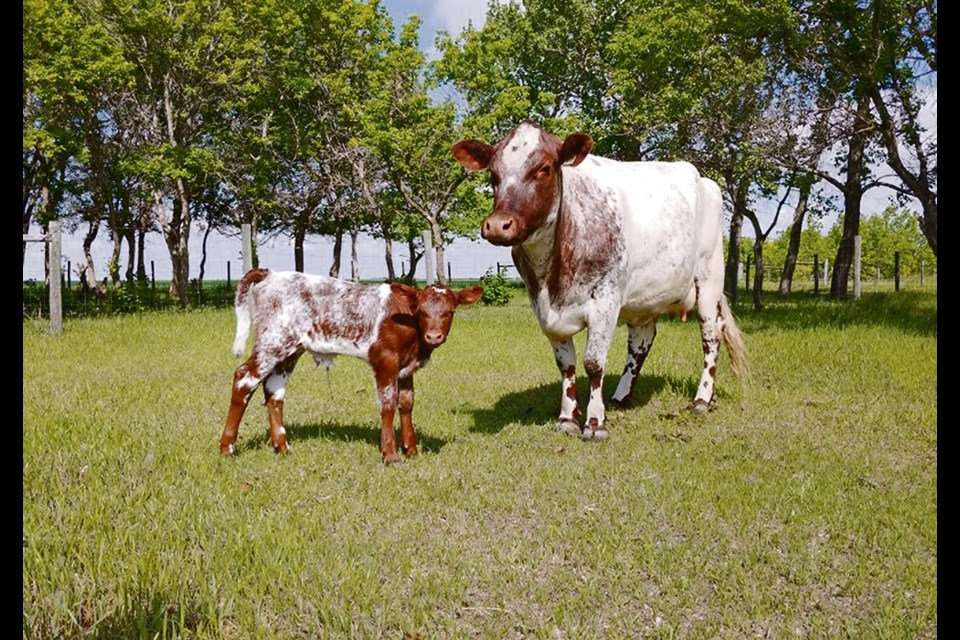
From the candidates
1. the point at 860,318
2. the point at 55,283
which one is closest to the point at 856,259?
the point at 860,318

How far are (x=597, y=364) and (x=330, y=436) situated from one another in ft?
8.33

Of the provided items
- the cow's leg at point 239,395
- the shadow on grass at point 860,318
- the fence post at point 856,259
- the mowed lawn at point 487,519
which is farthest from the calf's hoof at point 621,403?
the fence post at point 856,259

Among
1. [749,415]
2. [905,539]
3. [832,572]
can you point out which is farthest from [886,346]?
[832,572]

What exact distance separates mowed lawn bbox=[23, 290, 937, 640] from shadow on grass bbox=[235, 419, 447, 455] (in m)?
0.04

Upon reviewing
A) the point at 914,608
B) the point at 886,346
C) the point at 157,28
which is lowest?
the point at 914,608

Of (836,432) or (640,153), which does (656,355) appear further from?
(640,153)

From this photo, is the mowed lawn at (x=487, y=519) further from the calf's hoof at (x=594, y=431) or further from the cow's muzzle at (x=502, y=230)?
the cow's muzzle at (x=502, y=230)

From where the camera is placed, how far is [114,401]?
7.15 m

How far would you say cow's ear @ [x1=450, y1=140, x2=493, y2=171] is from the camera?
5418 mm

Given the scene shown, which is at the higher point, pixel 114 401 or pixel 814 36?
pixel 814 36

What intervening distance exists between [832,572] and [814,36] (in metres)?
12.8

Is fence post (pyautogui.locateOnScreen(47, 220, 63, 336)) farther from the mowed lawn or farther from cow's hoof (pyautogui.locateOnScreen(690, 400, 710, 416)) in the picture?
cow's hoof (pyautogui.locateOnScreen(690, 400, 710, 416))

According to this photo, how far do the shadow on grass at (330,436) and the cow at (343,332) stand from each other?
37 cm

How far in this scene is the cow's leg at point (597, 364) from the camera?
5738mm
